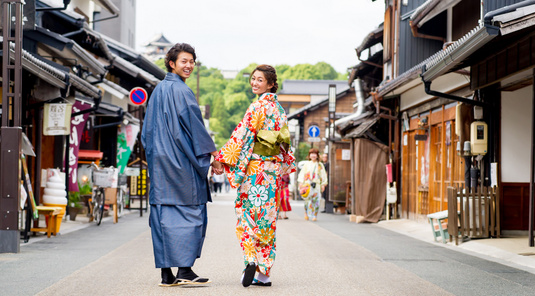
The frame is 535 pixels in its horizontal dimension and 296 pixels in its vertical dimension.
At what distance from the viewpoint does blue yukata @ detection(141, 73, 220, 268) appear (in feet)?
21.2

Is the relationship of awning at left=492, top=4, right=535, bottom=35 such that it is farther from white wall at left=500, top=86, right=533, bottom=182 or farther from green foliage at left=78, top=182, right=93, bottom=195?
green foliage at left=78, top=182, right=93, bottom=195

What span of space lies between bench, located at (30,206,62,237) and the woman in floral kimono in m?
6.50

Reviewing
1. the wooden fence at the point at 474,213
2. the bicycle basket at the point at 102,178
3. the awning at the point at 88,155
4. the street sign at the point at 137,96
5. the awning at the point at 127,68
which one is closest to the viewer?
the wooden fence at the point at 474,213

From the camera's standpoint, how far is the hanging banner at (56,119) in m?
15.1

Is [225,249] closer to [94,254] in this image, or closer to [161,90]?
[94,254]

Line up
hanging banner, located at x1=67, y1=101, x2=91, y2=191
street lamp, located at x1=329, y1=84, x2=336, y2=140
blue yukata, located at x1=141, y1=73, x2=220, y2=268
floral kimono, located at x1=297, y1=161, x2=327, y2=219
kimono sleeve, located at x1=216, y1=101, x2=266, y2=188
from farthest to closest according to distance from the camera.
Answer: street lamp, located at x1=329, y1=84, x2=336, y2=140 → floral kimono, located at x1=297, y1=161, x2=327, y2=219 → hanging banner, located at x1=67, y1=101, x2=91, y2=191 → kimono sleeve, located at x1=216, y1=101, x2=266, y2=188 → blue yukata, located at x1=141, y1=73, x2=220, y2=268

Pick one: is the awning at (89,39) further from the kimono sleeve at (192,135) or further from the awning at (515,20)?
the kimono sleeve at (192,135)

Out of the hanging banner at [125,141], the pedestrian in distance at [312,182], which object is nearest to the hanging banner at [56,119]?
the pedestrian in distance at [312,182]

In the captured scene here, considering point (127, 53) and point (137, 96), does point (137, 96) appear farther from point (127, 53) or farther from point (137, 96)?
point (127, 53)

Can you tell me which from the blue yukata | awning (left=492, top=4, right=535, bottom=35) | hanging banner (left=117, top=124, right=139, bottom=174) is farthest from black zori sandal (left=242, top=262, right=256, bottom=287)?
hanging banner (left=117, top=124, right=139, bottom=174)

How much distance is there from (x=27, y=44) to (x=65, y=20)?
3.63m

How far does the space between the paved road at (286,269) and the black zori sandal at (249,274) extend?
6 cm

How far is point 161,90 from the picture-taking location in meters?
6.70

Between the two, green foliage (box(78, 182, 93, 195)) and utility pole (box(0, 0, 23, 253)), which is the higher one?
utility pole (box(0, 0, 23, 253))
